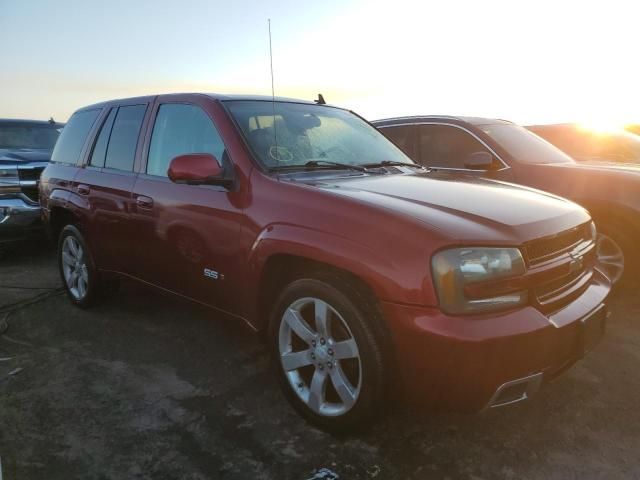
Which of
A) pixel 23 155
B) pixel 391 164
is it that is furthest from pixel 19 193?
pixel 391 164

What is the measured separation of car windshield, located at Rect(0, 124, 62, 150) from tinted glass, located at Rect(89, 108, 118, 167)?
167 inches

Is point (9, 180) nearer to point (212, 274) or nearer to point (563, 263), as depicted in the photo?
point (212, 274)

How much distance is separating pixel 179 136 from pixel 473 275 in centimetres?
221

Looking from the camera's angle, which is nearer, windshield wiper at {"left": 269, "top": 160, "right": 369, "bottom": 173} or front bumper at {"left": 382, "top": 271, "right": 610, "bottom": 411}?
front bumper at {"left": 382, "top": 271, "right": 610, "bottom": 411}

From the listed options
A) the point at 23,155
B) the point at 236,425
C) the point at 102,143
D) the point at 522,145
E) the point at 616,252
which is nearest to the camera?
the point at 236,425

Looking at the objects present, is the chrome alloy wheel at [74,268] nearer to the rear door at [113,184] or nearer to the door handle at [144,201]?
the rear door at [113,184]

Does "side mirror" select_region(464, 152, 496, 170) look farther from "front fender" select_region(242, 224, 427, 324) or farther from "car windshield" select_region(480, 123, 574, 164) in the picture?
"front fender" select_region(242, 224, 427, 324)

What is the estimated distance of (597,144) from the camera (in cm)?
637

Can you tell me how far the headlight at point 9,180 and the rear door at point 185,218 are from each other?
12.3 feet

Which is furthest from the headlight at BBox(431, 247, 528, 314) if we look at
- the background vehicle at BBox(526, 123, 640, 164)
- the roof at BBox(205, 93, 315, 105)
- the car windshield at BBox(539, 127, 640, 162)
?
the car windshield at BBox(539, 127, 640, 162)

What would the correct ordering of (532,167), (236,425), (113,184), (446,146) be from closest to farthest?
(236,425), (113,184), (532,167), (446,146)

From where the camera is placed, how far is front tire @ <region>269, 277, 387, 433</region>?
2316 mm

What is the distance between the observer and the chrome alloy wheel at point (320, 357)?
2467 mm

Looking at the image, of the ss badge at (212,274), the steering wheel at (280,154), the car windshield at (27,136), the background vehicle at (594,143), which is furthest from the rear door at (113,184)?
the background vehicle at (594,143)
